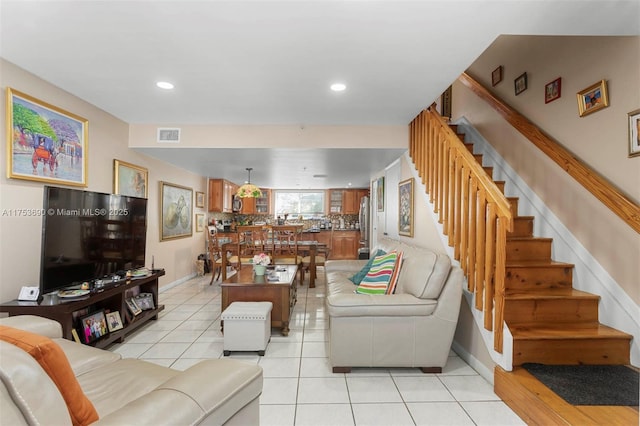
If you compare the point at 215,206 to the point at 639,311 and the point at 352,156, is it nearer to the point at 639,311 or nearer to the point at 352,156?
the point at 352,156

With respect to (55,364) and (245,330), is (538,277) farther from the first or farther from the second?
(55,364)

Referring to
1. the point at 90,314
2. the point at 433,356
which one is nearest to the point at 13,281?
the point at 90,314

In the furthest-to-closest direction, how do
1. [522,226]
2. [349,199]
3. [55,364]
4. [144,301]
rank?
1. [349,199]
2. [144,301]
3. [522,226]
4. [55,364]

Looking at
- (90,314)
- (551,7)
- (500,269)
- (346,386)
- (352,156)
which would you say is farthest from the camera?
(352,156)

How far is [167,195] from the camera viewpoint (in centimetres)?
485

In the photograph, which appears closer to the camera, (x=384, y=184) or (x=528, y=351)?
(x=528, y=351)

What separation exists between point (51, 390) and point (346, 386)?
6.17 feet

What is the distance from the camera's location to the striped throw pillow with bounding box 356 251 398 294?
2.77m

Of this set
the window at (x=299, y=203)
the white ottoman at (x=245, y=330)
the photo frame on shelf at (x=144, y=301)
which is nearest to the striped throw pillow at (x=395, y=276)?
the white ottoman at (x=245, y=330)

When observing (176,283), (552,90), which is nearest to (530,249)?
(552,90)

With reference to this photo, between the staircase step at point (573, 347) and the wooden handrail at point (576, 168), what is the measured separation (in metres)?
0.79

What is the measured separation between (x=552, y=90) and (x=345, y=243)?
20.6 ft

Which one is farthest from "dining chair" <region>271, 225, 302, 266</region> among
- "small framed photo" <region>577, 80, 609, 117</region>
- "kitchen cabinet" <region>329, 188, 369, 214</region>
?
"kitchen cabinet" <region>329, 188, 369, 214</region>

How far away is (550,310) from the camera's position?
2.28 metres
